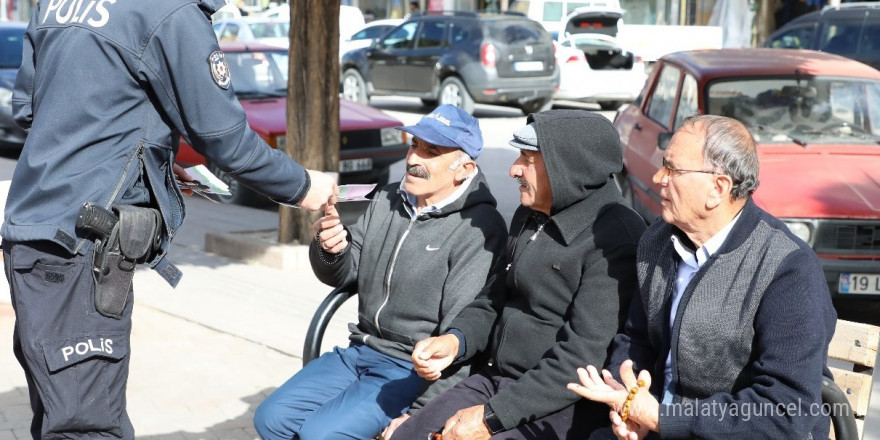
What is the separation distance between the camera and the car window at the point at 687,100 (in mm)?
7992

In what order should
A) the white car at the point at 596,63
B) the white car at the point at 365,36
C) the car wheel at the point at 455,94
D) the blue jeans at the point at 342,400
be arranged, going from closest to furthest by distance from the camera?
the blue jeans at the point at 342,400
the car wheel at the point at 455,94
the white car at the point at 596,63
the white car at the point at 365,36

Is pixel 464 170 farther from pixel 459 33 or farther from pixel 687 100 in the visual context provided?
pixel 459 33

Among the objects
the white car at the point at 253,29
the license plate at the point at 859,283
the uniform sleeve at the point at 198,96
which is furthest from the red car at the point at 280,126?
the white car at the point at 253,29

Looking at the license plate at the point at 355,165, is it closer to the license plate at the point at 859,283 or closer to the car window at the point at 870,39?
the license plate at the point at 859,283

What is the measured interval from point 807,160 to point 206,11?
4.83m

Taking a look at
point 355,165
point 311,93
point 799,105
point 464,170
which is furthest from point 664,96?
point 464,170

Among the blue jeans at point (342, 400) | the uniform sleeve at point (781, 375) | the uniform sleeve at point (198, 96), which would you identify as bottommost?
the blue jeans at point (342, 400)

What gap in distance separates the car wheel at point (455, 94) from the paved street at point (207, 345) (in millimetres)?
9621

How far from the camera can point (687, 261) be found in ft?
10.6

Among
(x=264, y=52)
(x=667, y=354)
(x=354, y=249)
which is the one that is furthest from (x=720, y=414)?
(x=264, y=52)

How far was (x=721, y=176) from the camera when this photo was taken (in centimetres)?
317

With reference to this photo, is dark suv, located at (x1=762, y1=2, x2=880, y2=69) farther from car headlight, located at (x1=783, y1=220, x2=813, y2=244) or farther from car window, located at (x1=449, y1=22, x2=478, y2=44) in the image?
car headlight, located at (x1=783, y1=220, x2=813, y2=244)

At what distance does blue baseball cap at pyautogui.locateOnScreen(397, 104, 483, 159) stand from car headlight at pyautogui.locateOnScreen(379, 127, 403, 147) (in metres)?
7.36

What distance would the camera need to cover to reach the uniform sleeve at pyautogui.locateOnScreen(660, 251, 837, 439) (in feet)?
9.56
